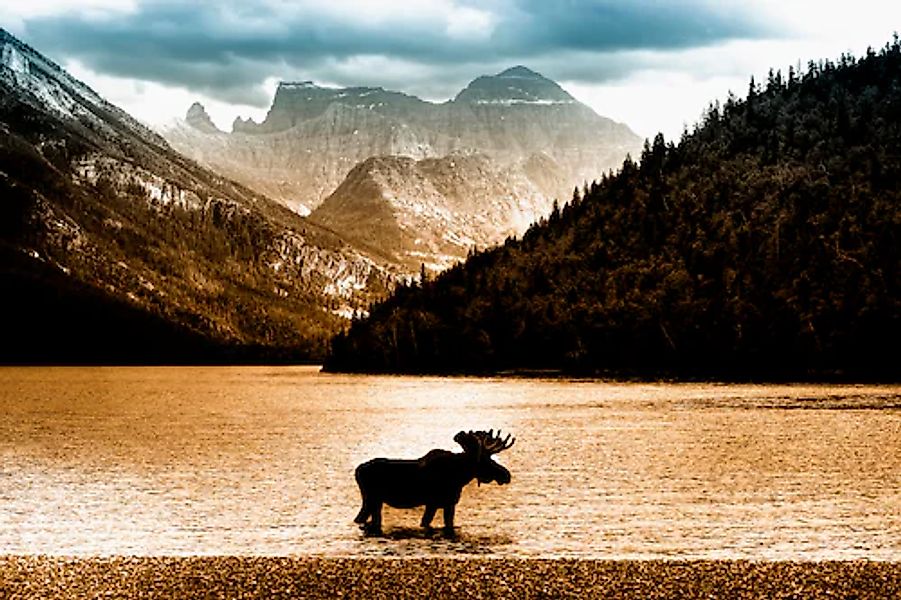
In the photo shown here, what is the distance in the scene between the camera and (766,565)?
32500 millimetres

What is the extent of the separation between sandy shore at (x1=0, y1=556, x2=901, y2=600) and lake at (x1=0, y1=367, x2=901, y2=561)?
2.61 metres

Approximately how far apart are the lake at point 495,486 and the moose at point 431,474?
1405 millimetres

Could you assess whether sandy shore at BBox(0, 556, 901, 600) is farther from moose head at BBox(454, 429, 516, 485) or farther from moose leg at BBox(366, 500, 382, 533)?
moose leg at BBox(366, 500, 382, 533)

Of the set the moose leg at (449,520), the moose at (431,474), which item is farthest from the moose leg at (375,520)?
Answer: the moose leg at (449,520)

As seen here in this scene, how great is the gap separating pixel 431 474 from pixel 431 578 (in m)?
6.56

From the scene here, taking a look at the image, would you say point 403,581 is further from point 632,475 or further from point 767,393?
point 767,393

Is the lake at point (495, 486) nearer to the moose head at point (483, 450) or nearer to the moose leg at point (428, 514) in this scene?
the moose leg at point (428, 514)

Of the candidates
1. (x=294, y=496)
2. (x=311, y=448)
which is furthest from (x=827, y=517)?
(x=311, y=448)

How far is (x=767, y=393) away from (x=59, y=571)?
15760 cm

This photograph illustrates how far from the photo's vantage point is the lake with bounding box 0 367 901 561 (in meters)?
38.2

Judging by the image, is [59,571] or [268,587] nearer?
[268,587]

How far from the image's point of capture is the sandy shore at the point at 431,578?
2867 cm

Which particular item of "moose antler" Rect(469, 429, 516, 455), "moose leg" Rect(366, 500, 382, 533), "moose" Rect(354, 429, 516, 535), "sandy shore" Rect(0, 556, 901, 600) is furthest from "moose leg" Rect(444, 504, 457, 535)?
"sandy shore" Rect(0, 556, 901, 600)

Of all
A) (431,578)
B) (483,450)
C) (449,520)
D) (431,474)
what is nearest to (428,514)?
(449,520)
